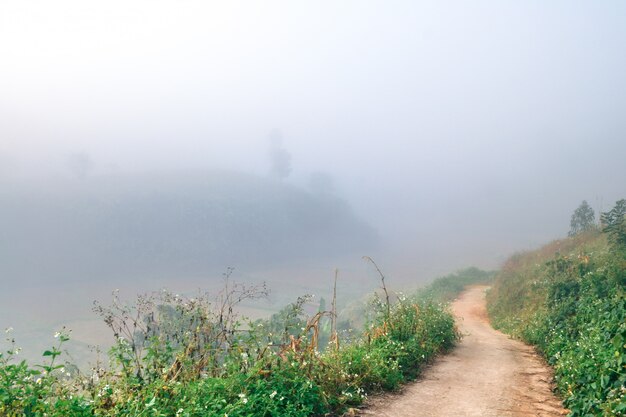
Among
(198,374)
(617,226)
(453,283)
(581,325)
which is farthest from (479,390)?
(453,283)

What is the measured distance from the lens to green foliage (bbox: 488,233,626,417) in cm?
724

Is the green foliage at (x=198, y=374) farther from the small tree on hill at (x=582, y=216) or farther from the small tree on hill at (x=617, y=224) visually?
the small tree on hill at (x=582, y=216)

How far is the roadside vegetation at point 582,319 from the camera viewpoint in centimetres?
728

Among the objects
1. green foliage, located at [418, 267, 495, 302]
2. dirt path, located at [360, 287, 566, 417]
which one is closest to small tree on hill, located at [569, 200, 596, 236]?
green foliage, located at [418, 267, 495, 302]

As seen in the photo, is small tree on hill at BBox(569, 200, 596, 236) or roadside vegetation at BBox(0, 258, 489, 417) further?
small tree on hill at BBox(569, 200, 596, 236)

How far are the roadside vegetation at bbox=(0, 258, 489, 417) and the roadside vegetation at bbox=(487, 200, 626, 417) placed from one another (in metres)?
3.46

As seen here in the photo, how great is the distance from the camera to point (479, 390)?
29.8 ft

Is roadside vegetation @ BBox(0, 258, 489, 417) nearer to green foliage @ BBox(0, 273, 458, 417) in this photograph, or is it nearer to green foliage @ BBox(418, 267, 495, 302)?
green foliage @ BBox(0, 273, 458, 417)

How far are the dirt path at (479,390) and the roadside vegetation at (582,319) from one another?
1.58 feet

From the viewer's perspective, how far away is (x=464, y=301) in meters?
36.7

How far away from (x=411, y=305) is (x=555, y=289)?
7.01 meters

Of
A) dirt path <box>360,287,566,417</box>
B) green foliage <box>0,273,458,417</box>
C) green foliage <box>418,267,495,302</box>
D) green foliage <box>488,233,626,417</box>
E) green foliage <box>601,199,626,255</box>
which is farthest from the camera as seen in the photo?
green foliage <box>418,267,495,302</box>

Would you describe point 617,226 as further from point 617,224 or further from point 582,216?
point 582,216

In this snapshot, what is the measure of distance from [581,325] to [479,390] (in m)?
5.40
